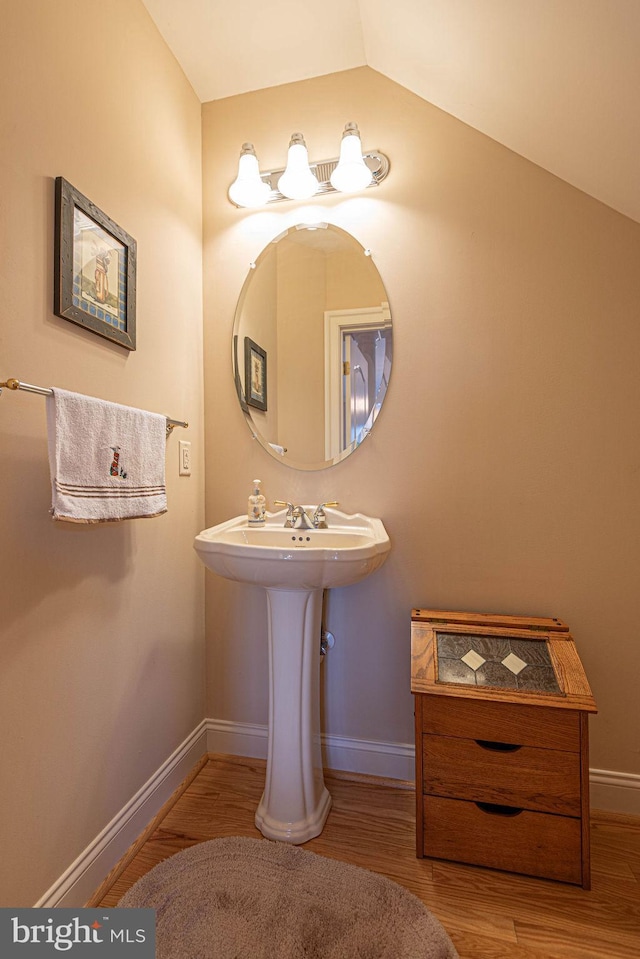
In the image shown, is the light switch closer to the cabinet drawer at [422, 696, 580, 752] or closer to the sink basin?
the sink basin

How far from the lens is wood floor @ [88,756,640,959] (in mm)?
1086

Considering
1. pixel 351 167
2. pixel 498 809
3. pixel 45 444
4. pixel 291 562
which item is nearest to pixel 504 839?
pixel 498 809

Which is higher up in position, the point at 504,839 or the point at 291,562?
the point at 291,562

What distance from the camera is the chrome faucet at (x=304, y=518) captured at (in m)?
1.58

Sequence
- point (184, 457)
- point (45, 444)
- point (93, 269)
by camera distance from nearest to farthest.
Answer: point (45, 444) → point (93, 269) → point (184, 457)

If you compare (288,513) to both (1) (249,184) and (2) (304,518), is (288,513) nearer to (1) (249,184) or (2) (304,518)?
(2) (304,518)

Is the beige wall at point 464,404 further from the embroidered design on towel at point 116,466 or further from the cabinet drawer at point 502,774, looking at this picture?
the embroidered design on towel at point 116,466

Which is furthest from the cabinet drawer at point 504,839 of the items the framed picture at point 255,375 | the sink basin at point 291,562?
the framed picture at point 255,375

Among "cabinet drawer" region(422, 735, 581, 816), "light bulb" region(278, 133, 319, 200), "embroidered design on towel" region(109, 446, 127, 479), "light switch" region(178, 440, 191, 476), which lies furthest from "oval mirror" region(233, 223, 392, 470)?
"cabinet drawer" region(422, 735, 581, 816)

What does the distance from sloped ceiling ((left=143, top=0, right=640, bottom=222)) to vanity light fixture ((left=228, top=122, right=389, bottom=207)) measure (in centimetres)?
28

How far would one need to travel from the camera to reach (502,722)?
1.23 meters

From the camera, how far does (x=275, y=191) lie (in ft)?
5.50

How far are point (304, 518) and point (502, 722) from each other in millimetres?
822

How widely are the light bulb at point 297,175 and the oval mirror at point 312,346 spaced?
0.11 meters
